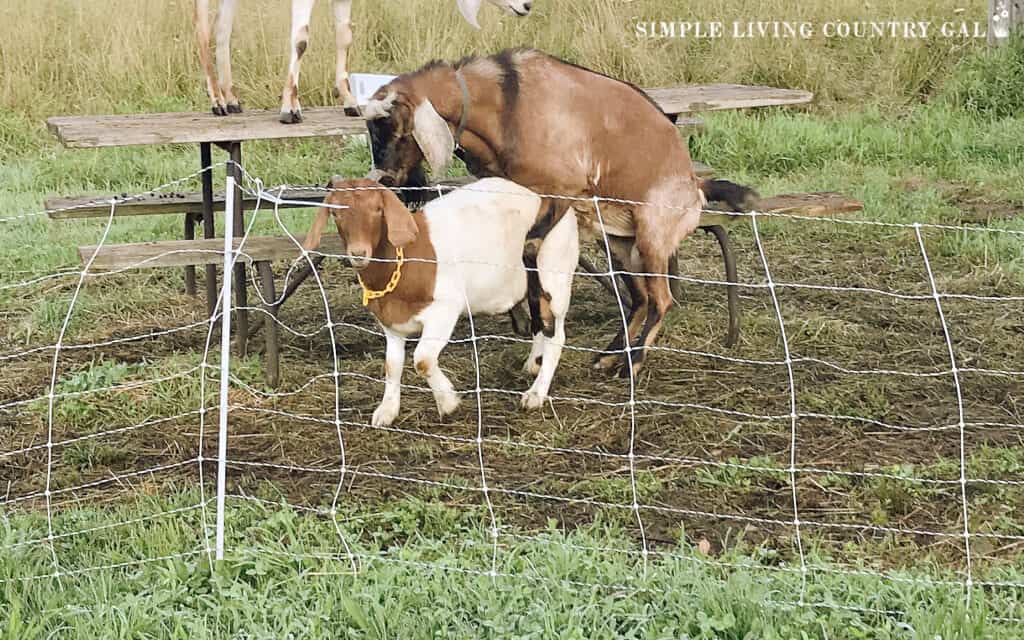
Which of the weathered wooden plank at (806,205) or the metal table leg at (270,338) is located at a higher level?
the weathered wooden plank at (806,205)

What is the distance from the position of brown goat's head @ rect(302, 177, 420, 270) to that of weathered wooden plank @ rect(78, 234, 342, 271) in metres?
0.56

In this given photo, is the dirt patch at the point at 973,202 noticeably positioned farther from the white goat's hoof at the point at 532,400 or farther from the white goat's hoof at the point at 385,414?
the white goat's hoof at the point at 385,414

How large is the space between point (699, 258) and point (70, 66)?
5.96 m

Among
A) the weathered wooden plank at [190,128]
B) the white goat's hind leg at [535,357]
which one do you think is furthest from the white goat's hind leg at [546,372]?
the weathered wooden plank at [190,128]

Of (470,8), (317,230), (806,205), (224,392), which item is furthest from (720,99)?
(224,392)

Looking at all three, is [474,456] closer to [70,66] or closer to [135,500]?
[135,500]

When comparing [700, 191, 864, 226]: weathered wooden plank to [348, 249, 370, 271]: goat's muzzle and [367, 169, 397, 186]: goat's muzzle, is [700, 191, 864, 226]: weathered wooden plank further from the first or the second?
[348, 249, 370, 271]: goat's muzzle

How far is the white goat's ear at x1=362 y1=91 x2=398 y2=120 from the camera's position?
5.35 m

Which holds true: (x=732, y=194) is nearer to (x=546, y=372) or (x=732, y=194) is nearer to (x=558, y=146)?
(x=558, y=146)

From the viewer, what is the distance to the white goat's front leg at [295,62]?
5.93 m

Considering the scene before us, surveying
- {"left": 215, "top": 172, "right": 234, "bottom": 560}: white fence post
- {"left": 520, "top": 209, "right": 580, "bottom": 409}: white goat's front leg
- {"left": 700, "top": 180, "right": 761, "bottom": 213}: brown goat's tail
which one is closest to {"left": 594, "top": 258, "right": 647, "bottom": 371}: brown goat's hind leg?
{"left": 520, "top": 209, "right": 580, "bottom": 409}: white goat's front leg

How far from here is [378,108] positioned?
5352 mm

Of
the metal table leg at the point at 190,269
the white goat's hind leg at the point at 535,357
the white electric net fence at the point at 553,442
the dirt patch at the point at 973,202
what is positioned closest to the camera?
the white electric net fence at the point at 553,442

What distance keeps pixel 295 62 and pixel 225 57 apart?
0.37 m
